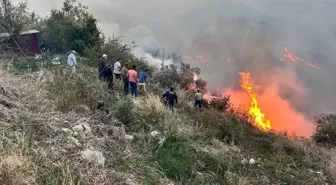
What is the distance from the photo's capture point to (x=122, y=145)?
6.77m

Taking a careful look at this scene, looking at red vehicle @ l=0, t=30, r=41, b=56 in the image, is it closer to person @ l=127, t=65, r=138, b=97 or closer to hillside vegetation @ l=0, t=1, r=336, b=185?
person @ l=127, t=65, r=138, b=97

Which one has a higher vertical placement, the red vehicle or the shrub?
the shrub

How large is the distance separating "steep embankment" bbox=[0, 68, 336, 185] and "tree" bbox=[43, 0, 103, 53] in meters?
12.6

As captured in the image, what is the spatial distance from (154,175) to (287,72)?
227 ft

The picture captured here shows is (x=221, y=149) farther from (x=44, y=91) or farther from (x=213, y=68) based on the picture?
(x=213, y=68)

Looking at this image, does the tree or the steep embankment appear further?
the tree

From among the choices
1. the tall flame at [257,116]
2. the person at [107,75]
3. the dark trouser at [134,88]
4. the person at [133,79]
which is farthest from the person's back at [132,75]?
the tall flame at [257,116]

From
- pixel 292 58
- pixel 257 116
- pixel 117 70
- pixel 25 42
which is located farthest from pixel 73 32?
pixel 292 58

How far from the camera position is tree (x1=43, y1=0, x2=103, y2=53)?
71.6 feet

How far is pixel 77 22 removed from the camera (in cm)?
2244

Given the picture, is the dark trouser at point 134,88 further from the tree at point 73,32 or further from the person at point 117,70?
the tree at point 73,32

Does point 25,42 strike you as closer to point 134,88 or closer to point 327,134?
point 134,88

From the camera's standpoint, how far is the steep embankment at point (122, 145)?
4922 millimetres

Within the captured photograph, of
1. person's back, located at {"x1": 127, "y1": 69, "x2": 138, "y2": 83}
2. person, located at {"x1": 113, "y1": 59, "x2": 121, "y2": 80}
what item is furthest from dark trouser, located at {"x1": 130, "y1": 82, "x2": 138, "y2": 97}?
person, located at {"x1": 113, "y1": 59, "x2": 121, "y2": 80}
